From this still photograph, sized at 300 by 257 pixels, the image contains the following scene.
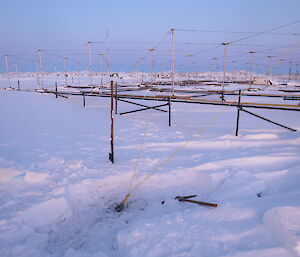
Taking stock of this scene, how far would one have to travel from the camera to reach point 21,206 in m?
5.50

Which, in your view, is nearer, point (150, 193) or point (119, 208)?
point (119, 208)

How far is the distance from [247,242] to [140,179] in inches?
149

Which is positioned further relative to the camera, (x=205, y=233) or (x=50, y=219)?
(x=50, y=219)

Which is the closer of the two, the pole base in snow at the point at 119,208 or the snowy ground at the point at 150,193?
the snowy ground at the point at 150,193

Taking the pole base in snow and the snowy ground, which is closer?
the snowy ground

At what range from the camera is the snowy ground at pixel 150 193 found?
405 cm

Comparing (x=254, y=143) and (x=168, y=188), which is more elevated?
(x=254, y=143)

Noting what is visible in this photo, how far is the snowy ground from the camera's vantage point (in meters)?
4.05

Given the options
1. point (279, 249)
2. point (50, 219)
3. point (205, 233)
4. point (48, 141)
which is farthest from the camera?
point (48, 141)

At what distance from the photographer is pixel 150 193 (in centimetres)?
648

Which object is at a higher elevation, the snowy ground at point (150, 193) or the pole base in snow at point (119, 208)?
the snowy ground at point (150, 193)

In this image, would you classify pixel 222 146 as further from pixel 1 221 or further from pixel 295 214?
pixel 1 221

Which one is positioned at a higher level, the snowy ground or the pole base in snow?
the snowy ground

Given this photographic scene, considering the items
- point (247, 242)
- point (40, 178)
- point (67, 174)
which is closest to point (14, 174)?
point (40, 178)
